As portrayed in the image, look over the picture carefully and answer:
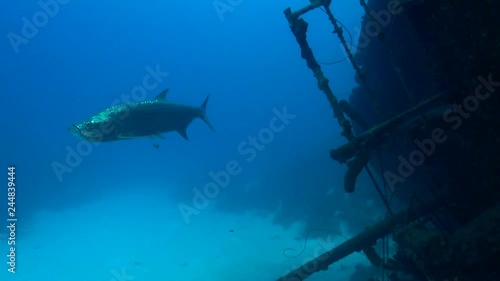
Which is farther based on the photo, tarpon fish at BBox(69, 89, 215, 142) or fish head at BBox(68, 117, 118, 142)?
tarpon fish at BBox(69, 89, 215, 142)

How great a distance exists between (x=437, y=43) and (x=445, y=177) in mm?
2153

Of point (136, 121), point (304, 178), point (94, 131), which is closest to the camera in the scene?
point (94, 131)

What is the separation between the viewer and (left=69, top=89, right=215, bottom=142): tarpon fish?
20.4ft

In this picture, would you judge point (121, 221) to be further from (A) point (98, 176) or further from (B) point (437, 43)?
(B) point (437, 43)

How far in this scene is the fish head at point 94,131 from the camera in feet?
19.6

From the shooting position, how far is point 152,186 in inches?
2228

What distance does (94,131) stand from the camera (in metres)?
6.21

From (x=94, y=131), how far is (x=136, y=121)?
965 mm

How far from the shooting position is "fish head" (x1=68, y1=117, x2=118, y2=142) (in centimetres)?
597

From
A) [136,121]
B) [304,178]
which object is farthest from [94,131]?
[304,178]

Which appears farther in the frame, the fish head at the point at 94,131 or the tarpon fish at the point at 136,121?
the tarpon fish at the point at 136,121

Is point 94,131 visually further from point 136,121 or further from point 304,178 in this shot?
point 304,178

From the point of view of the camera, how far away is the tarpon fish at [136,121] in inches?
245

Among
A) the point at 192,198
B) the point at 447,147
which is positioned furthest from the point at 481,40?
the point at 192,198
